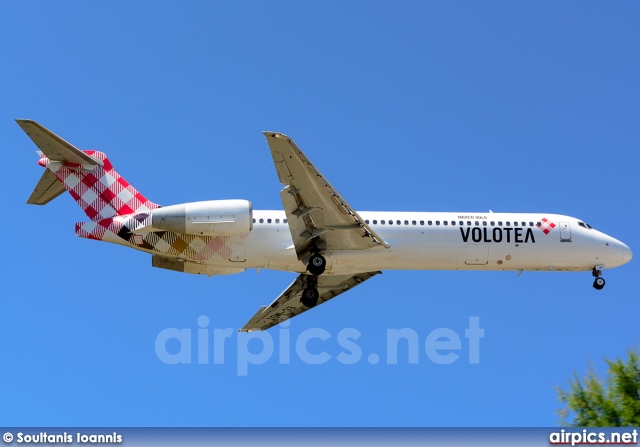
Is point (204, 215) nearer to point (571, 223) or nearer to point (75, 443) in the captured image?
point (75, 443)

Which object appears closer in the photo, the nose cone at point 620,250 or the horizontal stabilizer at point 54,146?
the horizontal stabilizer at point 54,146

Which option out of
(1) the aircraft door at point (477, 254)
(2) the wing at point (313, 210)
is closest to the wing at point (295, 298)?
(2) the wing at point (313, 210)

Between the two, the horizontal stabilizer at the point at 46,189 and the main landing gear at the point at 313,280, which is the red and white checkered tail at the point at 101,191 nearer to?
the horizontal stabilizer at the point at 46,189

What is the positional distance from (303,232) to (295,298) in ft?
18.5

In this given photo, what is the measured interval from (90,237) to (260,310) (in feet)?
28.8

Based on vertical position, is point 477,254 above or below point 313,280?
above

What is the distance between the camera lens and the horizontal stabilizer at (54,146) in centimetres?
3162

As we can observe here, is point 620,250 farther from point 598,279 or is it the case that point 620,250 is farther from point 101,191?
point 101,191

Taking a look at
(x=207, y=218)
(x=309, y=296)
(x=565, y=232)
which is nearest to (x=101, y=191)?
(x=207, y=218)

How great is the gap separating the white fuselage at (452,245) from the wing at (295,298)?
8.72 ft

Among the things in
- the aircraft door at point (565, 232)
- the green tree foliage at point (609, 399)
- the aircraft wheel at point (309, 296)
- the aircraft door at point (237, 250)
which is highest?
the aircraft door at point (565, 232)

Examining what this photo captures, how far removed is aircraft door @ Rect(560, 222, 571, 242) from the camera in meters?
36.1

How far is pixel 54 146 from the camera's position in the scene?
32812 mm

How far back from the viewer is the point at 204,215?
3231cm
